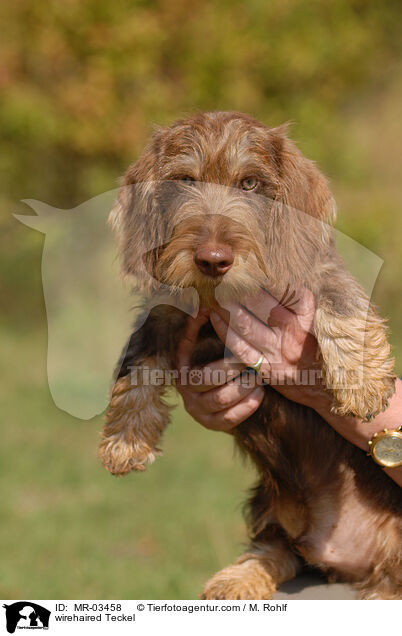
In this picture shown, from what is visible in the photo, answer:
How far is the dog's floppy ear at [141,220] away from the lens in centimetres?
285

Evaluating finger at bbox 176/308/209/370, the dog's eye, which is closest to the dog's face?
the dog's eye

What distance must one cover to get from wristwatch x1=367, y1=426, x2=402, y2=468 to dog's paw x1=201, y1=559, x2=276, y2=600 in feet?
2.36

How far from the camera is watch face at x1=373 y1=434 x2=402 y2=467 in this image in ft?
8.80

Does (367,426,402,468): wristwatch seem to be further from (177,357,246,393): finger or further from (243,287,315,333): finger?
(177,357,246,393): finger

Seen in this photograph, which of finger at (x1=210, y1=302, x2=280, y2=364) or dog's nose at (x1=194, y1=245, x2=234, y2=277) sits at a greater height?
dog's nose at (x1=194, y1=245, x2=234, y2=277)

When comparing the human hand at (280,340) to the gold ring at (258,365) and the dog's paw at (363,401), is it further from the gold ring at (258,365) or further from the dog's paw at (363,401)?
the dog's paw at (363,401)

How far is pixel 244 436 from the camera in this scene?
9.80ft

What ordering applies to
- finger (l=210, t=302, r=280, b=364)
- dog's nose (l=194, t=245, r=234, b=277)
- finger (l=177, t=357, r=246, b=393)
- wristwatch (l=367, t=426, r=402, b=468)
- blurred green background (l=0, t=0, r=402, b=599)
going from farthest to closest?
blurred green background (l=0, t=0, r=402, b=599) < finger (l=177, t=357, r=246, b=393) < finger (l=210, t=302, r=280, b=364) < wristwatch (l=367, t=426, r=402, b=468) < dog's nose (l=194, t=245, r=234, b=277)

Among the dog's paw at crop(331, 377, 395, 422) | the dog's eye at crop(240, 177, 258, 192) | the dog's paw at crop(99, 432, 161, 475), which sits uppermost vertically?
the dog's eye at crop(240, 177, 258, 192)

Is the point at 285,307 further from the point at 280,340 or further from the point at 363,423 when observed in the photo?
the point at 363,423

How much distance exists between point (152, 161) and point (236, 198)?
427mm

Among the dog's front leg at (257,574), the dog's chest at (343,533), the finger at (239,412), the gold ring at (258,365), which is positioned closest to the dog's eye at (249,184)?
the gold ring at (258,365)

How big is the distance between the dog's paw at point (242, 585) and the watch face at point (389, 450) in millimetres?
729
